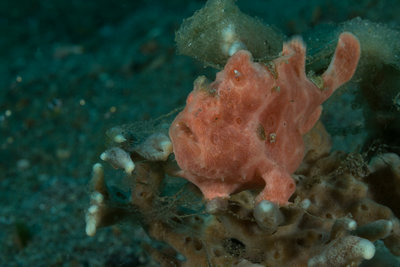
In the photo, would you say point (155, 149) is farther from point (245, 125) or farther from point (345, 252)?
point (345, 252)

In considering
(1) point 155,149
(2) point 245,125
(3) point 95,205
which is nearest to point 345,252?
(2) point 245,125

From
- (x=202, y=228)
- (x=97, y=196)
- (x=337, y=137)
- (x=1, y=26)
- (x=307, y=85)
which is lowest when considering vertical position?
(x=1, y=26)

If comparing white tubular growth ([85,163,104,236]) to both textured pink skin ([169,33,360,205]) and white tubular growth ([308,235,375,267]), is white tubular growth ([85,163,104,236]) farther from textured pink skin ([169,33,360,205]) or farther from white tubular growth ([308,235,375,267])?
white tubular growth ([308,235,375,267])

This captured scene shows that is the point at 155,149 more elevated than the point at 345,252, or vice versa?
the point at 155,149

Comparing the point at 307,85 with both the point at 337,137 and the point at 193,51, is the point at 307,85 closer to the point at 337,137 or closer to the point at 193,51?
the point at 193,51

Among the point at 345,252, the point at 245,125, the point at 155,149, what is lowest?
the point at 345,252

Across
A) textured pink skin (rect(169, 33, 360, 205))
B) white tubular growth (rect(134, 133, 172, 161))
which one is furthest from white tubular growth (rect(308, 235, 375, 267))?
white tubular growth (rect(134, 133, 172, 161))

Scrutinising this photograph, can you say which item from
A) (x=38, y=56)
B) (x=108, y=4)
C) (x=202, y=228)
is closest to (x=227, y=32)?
(x=202, y=228)

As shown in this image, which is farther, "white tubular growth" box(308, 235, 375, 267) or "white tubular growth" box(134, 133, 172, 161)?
"white tubular growth" box(134, 133, 172, 161)
